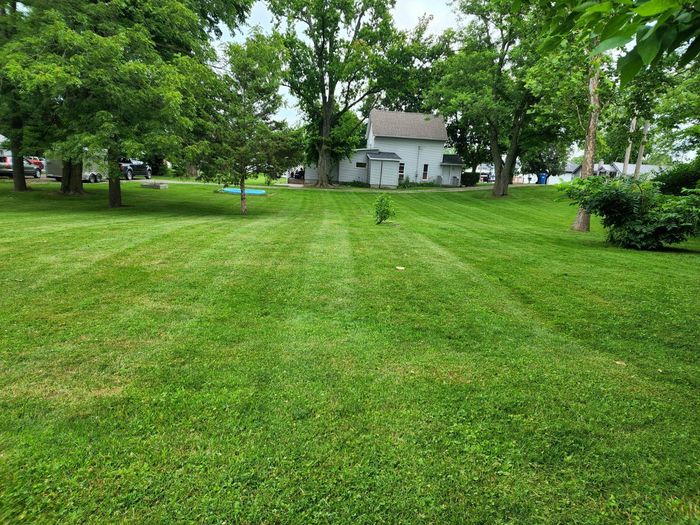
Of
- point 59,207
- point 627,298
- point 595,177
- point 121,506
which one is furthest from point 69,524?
point 59,207

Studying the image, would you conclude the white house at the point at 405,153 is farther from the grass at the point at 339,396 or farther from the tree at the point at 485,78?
the grass at the point at 339,396

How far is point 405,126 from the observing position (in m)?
39.3

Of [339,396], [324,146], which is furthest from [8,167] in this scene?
[339,396]

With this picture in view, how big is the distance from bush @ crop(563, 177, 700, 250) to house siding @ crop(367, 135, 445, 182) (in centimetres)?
3071

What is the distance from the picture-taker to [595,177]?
9.35 m

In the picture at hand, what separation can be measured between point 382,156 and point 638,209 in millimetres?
29657

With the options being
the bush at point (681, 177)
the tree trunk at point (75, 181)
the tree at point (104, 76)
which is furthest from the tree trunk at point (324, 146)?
the bush at point (681, 177)

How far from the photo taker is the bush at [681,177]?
536 inches

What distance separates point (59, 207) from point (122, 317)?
1301 cm

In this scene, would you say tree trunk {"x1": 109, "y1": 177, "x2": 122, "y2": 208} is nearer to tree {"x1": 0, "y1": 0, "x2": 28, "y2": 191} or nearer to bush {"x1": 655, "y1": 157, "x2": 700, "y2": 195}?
tree {"x1": 0, "y1": 0, "x2": 28, "y2": 191}

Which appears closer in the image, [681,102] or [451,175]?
[681,102]

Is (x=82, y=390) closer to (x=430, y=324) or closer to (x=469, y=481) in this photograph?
(x=469, y=481)

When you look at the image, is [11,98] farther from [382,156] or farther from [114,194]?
[382,156]

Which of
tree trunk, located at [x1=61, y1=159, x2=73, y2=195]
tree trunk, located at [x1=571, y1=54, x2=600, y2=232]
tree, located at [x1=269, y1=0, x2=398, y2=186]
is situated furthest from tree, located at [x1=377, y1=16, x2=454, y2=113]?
tree trunk, located at [x1=61, y1=159, x2=73, y2=195]
